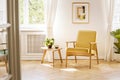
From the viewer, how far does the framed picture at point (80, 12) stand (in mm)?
6438

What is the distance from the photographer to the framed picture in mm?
6438

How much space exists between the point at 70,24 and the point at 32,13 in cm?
109

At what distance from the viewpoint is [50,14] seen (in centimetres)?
624

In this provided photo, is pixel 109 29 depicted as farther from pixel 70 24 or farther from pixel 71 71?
pixel 71 71

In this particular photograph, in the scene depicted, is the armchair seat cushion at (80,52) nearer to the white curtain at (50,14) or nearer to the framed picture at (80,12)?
the white curtain at (50,14)

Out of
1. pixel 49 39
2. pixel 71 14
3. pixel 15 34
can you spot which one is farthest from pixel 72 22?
pixel 15 34

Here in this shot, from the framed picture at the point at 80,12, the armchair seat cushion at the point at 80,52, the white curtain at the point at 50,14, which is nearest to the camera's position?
the armchair seat cushion at the point at 80,52

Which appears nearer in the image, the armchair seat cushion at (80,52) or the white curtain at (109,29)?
the armchair seat cushion at (80,52)

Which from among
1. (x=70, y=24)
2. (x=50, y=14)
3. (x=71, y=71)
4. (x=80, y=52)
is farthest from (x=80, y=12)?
(x=71, y=71)

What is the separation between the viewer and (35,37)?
21.5 ft

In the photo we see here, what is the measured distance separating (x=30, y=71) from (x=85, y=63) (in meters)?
1.52

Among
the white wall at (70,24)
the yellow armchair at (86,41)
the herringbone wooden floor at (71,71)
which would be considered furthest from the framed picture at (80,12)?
the herringbone wooden floor at (71,71)

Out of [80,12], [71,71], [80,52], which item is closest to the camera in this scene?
[71,71]

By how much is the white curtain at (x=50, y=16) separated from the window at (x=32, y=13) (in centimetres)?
40
